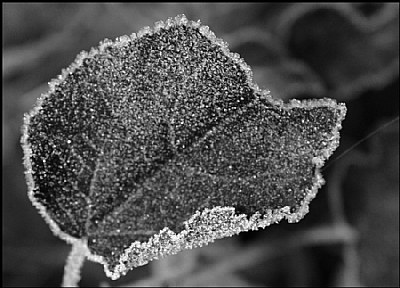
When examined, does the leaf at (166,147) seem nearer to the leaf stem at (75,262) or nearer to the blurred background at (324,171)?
the leaf stem at (75,262)

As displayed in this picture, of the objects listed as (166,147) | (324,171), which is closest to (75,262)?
(166,147)

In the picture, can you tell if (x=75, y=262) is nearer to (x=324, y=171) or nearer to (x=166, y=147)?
(x=166, y=147)

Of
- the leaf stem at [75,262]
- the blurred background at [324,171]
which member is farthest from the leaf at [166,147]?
the blurred background at [324,171]

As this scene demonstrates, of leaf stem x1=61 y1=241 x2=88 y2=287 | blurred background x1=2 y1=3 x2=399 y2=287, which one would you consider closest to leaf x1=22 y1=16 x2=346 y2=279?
leaf stem x1=61 y1=241 x2=88 y2=287

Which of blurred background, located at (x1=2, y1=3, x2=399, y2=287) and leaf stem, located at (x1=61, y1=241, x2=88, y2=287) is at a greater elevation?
blurred background, located at (x1=2, y1=3, x2=399, y2=287)

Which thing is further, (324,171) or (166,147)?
(324,171)

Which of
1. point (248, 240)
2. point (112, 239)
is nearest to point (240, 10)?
point (248, 240)

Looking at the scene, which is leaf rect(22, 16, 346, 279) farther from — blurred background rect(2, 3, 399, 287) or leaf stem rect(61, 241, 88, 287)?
blurred background rect(2, 3, 399, 287)
